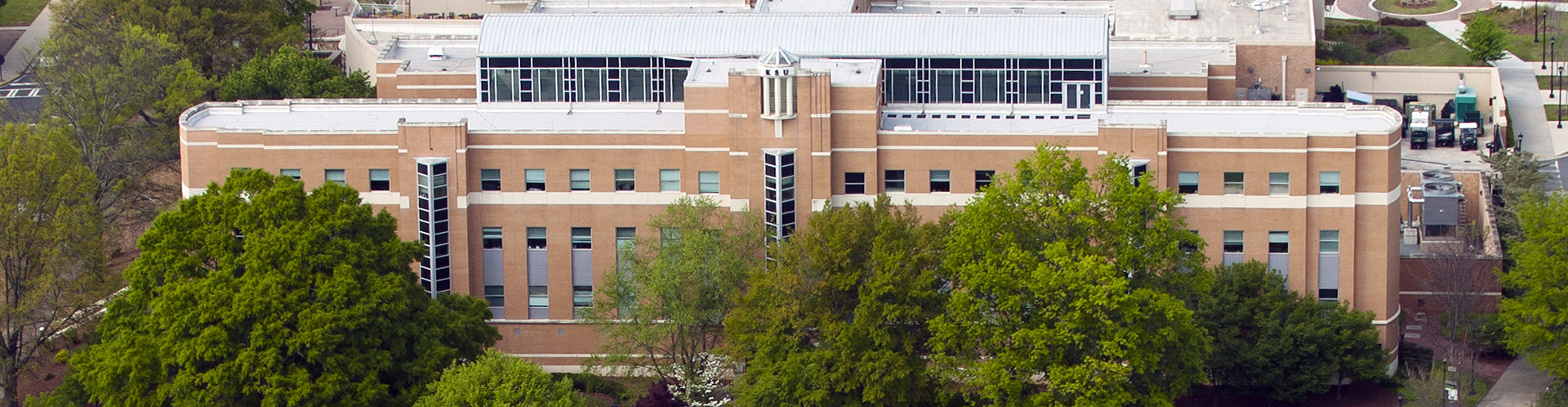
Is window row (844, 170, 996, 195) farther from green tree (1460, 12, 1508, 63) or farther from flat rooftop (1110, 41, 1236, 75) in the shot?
green tree (1460, 12, 1508, 63)

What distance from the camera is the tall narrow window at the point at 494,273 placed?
12225cm

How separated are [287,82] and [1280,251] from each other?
61961mm

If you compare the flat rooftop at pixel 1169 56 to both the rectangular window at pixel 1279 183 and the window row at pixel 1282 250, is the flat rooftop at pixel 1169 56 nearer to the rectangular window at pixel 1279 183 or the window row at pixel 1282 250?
the window row at pixel 1282 250

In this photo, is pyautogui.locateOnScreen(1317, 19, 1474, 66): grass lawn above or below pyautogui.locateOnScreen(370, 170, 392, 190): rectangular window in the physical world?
above

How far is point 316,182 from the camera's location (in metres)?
121

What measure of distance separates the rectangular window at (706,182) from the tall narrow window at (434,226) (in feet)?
35.7

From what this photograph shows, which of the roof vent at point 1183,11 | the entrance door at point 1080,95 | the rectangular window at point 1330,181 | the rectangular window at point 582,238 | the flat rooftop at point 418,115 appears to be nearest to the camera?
the rectangular window at point 1330,181

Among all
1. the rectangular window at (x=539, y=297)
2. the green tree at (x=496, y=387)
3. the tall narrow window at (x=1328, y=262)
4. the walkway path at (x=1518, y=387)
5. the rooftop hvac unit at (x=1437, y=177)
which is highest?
the rooftop hvac unit at (x=1437, y=177)

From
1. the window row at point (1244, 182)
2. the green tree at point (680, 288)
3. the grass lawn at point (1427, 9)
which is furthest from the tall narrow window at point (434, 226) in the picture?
the grass lawn at point (1427, 9)

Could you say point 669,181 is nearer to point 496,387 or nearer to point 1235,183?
point 496,387

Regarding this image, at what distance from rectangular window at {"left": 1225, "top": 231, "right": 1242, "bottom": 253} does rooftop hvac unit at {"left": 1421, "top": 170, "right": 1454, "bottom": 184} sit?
95.8 feet

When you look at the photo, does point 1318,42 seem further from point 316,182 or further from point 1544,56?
point 316,182

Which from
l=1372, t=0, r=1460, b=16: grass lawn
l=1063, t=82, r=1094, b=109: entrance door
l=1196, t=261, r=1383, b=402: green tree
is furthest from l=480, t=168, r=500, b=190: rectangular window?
l=1372, t=0, r=1460, b=16: grass lawn

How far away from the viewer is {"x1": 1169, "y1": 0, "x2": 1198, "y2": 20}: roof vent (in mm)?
160625
